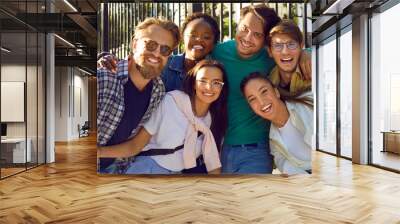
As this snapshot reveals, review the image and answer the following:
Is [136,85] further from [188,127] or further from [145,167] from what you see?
[145,167]

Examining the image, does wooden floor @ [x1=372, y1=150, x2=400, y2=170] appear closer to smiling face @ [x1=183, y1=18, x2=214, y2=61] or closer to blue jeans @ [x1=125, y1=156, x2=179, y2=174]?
smiling face @ [x1=183, y1=18, x2=214, y2=61]

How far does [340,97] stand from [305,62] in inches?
153

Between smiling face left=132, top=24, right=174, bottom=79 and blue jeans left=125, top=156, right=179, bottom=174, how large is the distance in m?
1.35

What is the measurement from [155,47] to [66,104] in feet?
36.0

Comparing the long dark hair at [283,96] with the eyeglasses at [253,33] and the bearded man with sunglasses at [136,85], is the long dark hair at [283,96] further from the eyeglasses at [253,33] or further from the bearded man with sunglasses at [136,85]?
the bearded man with sunglasses at [136,85]

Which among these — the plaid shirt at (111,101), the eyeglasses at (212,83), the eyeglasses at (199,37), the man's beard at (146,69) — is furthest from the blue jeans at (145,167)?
the eyeglasses at (199,37)

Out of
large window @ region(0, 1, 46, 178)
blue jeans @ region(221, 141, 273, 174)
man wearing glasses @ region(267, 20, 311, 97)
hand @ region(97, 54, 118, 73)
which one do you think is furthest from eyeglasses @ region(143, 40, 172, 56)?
large window @ region(0, 1, 46, 178)

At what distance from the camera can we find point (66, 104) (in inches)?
652

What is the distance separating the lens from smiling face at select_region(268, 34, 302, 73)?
667cm

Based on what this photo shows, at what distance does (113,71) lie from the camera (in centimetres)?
668

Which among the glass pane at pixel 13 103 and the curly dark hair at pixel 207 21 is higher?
the curly dark hair at pixel 207 21

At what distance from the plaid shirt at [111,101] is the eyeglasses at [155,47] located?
42cm

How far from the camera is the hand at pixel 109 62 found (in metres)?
6.68

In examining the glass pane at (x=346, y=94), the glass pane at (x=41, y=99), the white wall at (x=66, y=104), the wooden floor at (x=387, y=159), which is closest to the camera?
the wooden floor at (x=387, y=159)
